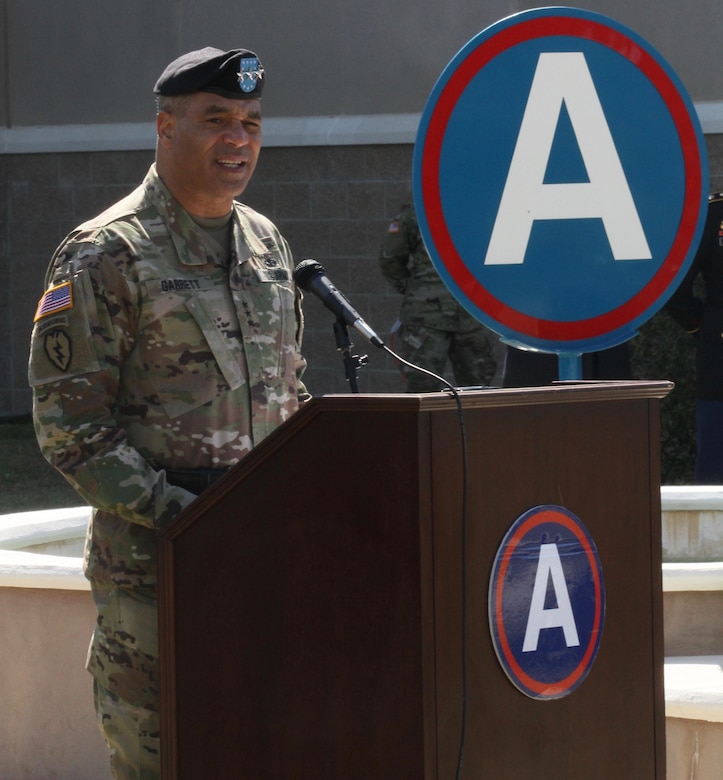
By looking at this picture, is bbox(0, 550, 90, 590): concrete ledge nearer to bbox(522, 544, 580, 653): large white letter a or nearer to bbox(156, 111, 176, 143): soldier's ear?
bbox(156, 111, 176, 143): soldier's ear

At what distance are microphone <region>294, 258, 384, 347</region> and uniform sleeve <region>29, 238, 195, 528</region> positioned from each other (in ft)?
0.94

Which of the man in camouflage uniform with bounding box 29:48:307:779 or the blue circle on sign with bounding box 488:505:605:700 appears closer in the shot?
the blue circle on sign with bounding box 488:505:605:700

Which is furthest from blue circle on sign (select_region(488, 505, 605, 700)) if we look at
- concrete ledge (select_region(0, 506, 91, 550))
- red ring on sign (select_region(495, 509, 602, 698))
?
concrete ledge (select_region(0, 506, 91, 550))

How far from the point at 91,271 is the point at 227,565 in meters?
0.63

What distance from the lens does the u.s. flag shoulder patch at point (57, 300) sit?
2.43 meters

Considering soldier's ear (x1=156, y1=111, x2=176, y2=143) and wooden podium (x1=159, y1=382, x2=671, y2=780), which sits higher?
soldier's ear (x1=156, y1=111, x2=176, y2=143)

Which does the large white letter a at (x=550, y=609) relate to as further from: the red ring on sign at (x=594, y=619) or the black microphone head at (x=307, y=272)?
the black microphone head at (x=307, y=272)

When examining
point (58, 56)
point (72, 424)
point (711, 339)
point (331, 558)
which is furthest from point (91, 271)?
point (58, 56)

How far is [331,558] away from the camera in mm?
1948

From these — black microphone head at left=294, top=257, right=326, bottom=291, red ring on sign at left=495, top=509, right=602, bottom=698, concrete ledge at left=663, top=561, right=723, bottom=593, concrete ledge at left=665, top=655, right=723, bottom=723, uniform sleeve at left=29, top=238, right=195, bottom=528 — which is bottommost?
concrete ledge at left=665, top=655, right=723, bottom=723

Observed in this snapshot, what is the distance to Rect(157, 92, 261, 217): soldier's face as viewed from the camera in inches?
99.4

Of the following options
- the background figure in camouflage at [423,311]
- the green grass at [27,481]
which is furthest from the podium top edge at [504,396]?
the background figure in camouflage at [423,311]

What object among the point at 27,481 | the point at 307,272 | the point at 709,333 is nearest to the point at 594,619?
the point at 307,272

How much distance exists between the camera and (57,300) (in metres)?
2.45
